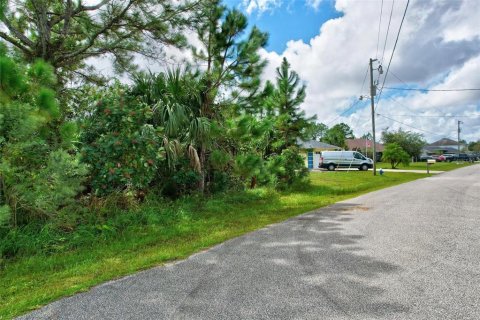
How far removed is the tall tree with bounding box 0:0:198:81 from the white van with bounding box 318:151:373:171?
906 inches

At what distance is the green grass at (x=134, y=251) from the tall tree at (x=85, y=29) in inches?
187

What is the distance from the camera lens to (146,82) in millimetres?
8273

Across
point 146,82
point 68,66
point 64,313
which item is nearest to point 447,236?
point 64,313

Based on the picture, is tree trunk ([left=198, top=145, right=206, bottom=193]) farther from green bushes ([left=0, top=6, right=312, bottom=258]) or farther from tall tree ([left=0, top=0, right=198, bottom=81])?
tall tree ([left=0, top=0, right=198, bottom=81])

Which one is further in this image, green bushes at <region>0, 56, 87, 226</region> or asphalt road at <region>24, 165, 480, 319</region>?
green bushes at <region>0, 56, 87, 226</region>

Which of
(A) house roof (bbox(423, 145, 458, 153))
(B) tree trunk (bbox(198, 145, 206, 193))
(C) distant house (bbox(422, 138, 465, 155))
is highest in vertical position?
(C) distant house (bbox(422, 138, 465, 155))

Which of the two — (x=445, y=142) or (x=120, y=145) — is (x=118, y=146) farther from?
(x=445, y=142)

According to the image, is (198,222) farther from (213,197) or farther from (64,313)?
(64,313)

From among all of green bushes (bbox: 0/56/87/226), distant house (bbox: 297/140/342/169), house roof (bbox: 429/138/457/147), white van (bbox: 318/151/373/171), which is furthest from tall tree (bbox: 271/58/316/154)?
house roof (bbox: 429/138/457/147)

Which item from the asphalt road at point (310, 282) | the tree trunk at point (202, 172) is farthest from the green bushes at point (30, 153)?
the tree trunk at point (202, 172)

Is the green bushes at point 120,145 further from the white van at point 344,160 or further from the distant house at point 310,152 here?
the white van at point 344,160

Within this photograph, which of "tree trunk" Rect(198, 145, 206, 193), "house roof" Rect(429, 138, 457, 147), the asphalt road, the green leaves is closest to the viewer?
the asphalt road

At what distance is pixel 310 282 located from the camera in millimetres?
3078

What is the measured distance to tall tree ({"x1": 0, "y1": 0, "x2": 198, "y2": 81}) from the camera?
25.0ft
